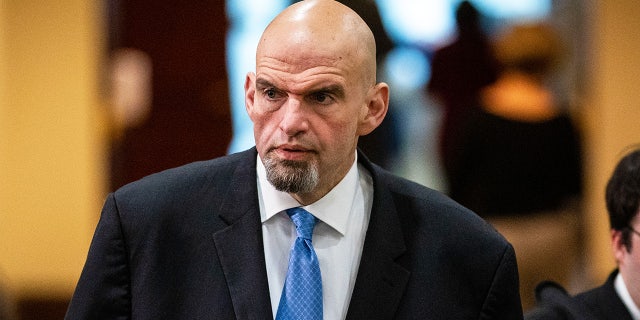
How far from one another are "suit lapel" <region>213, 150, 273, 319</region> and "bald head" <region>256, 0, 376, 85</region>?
0.29 meters

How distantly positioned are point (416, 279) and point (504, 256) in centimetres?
20

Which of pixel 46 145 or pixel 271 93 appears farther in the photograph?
pixel 46 145

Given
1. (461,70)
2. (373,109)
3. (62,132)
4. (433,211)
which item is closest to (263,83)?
(373,109)

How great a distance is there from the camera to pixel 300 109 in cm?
243

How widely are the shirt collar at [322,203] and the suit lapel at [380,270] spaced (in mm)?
62

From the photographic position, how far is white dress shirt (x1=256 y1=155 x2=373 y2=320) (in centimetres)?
255

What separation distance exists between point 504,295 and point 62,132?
162 inches

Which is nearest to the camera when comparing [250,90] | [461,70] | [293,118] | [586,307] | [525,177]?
[293,118]

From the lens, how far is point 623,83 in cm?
638

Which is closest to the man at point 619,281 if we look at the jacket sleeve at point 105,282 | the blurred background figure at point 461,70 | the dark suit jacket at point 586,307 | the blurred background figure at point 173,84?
the dark suit jacket at point 586,307

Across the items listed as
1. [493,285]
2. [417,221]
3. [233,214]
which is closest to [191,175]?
[233,214]

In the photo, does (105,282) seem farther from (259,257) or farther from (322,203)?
(322,203)

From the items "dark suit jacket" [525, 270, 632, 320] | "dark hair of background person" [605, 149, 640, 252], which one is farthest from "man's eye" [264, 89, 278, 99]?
"dark hair of background person" [605, 149, 640, 252]

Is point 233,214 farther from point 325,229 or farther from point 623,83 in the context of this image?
point 623,83
